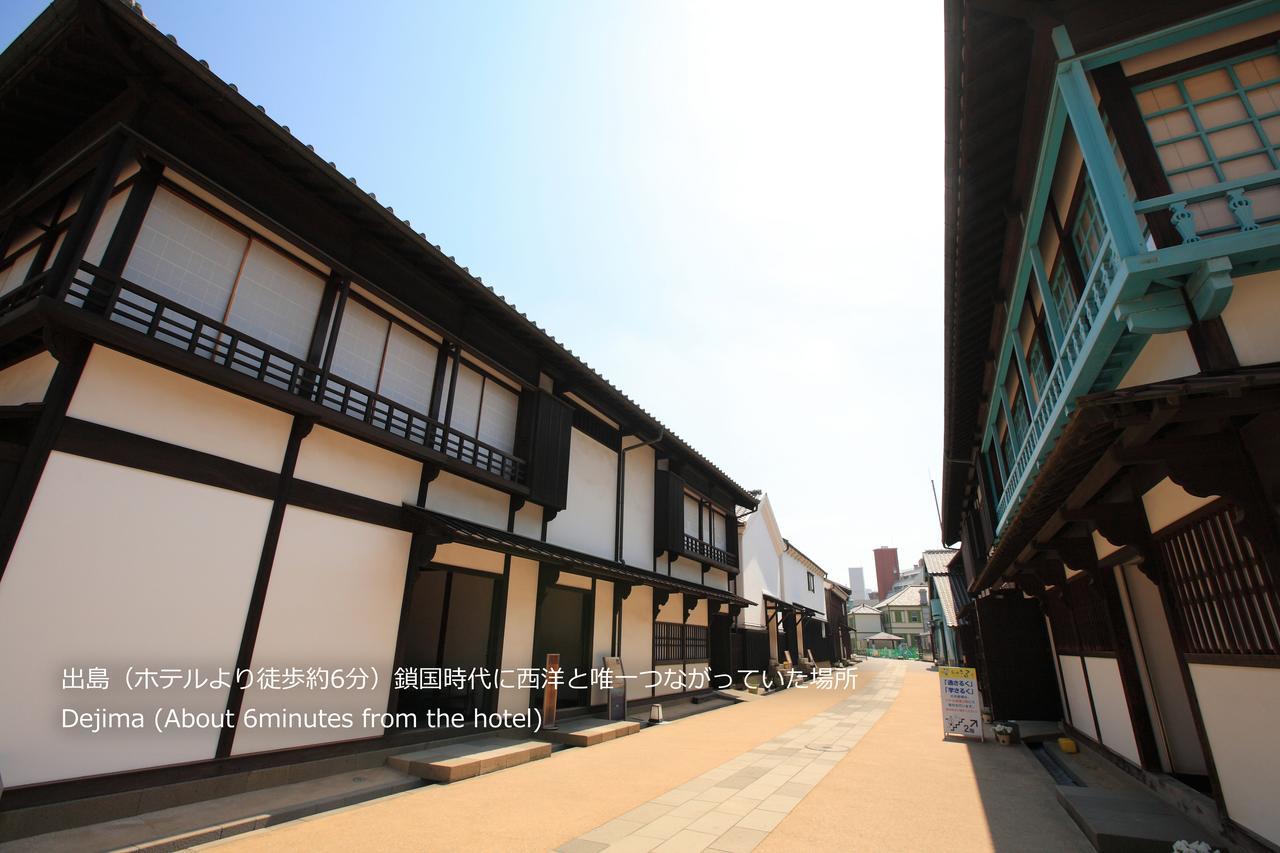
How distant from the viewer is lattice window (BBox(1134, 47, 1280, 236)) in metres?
4.01

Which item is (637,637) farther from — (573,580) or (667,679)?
(573,580)

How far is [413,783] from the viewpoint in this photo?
714 centimetres

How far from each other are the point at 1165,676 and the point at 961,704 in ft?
17.4

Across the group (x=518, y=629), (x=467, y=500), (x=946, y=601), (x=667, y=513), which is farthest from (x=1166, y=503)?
(x=946, y=601)

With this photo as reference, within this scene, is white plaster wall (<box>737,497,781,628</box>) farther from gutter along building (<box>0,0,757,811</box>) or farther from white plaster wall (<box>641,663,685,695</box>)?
gutter along building (<box>0,0,757,811</box>)

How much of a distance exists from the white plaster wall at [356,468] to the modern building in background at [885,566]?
5923cm

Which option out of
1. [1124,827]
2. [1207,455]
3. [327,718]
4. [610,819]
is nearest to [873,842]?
[1124,827]

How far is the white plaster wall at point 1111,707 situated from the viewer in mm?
7242

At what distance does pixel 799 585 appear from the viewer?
1321 inches

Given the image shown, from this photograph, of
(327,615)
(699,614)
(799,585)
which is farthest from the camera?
(799,585)

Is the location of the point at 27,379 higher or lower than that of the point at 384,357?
lower

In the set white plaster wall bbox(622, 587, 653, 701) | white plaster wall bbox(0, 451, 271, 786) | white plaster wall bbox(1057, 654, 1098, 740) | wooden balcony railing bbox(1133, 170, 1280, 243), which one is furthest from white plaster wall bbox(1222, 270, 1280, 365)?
white plaster wall bbox(622, 587, 653, 701)

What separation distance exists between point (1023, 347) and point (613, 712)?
1058 cm

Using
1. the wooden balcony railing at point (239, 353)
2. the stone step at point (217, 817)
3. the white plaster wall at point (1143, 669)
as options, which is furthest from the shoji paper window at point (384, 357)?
the white plaster wall at point (1143, 669)
